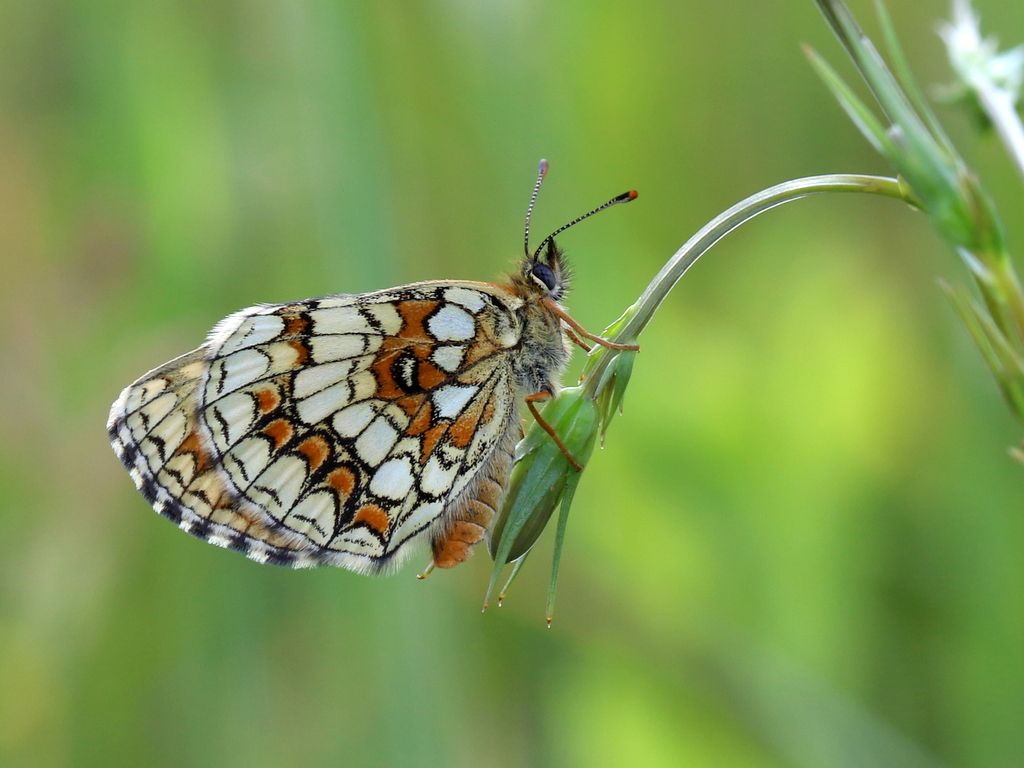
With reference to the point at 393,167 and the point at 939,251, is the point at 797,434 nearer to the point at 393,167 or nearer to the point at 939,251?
the point at 939,251

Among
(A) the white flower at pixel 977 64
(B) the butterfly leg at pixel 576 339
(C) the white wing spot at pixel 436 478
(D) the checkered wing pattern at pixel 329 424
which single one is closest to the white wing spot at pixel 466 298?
(D) the checkered wing pattern at pixel 329 424

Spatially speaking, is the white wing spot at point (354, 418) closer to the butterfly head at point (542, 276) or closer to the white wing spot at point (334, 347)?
the white wing spot at point (334, 347)

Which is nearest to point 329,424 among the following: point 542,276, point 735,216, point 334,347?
point 334,347

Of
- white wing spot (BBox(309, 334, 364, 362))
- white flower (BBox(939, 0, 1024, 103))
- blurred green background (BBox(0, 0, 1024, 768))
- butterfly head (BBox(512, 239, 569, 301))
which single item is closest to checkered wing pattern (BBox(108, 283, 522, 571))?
white wing spot (BBox(309, 334, 364, 362))

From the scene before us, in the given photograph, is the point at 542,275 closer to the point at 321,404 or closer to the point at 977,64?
the point at 321,404

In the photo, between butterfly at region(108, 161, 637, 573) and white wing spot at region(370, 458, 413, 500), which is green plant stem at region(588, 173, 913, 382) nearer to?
butterfly at region(108, 161, 637, 573)

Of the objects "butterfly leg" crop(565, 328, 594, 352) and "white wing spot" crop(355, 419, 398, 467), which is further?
"butterfly leg" crop(565, 328, 594, 352)
